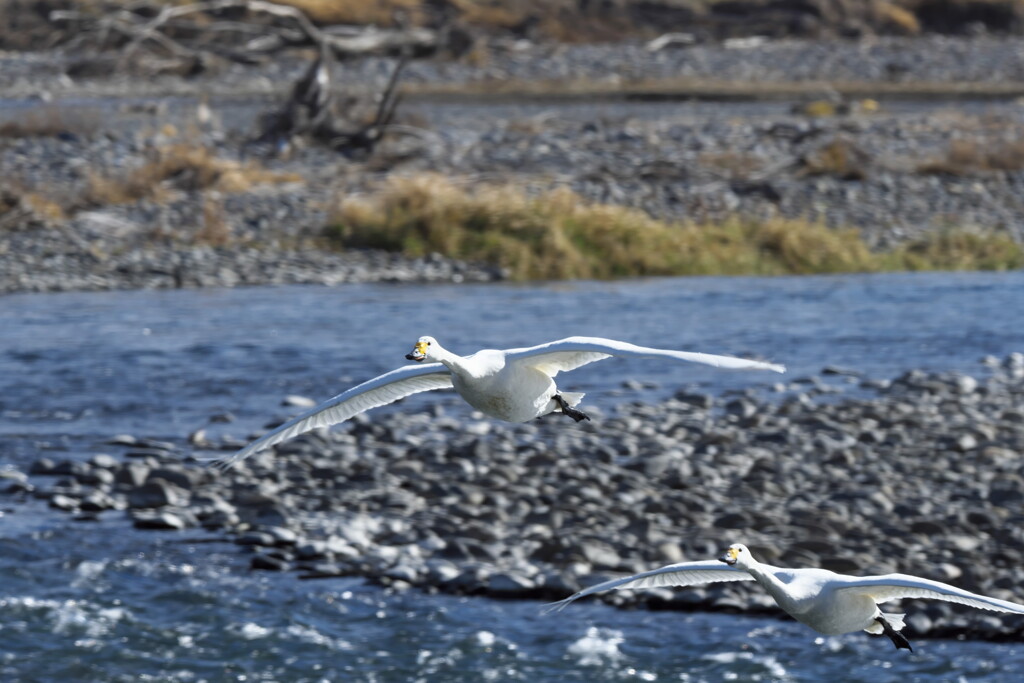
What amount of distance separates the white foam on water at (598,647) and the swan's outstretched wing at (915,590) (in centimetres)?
372

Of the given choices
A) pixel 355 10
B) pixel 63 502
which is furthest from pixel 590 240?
pixel 355 10

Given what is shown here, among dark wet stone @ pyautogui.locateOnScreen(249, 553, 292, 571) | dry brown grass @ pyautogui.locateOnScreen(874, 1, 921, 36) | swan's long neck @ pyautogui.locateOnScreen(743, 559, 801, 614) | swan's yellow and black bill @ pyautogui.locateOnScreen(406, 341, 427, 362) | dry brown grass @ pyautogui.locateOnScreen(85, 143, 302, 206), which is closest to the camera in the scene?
swan's yellow and black bill @ pyautogui.locateOnScreen(406, 341, 427, 362)

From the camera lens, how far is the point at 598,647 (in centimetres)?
1183

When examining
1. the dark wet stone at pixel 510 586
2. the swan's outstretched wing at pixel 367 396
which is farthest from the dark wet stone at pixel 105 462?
the swan's outstretched wing at pixel 367 396

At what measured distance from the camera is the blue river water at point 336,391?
1159 centimetres

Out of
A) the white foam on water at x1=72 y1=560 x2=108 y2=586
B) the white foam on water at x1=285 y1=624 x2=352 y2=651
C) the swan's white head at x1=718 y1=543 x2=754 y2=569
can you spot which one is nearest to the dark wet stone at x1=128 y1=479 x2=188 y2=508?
the white foam on water at x1=72 y1=560 x2=108 y2=586

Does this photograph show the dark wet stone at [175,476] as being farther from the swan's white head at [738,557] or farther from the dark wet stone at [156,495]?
the swan's white head at [738,557]

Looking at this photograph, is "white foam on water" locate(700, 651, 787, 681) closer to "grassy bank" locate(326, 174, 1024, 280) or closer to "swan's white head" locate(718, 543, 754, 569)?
"swan's white head" locate(718, 543, 754, 569)

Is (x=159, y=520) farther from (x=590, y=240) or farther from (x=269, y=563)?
(x=590, y=240)

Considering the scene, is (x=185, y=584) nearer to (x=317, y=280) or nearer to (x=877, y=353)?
(x=877, y=353)

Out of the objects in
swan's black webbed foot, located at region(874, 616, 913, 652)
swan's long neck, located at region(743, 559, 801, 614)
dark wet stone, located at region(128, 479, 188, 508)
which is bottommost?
dark wet stone, located at region(128, 479, 188, 508)

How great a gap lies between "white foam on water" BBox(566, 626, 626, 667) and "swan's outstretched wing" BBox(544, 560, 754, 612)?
119 inches

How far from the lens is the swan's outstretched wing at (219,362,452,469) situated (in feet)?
27.4

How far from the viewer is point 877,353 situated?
64.8 ft
